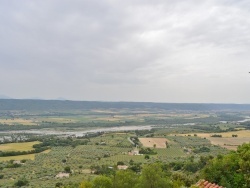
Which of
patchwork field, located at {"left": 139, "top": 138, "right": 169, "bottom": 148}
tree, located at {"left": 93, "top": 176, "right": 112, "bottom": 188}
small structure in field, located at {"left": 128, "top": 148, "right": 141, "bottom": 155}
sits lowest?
small structure in field, located at {"left": 128, "top": 148, "right": 141, "bottom": 155}

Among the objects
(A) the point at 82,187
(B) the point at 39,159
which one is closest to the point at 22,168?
(B) the point at 39,159

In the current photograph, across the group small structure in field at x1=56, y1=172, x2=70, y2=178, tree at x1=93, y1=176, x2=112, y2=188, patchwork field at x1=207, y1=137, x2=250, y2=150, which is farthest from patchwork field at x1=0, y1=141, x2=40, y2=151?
tree at x1=93, y1=176, x2=112, y2=188

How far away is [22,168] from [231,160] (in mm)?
45413

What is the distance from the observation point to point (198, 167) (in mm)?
55688

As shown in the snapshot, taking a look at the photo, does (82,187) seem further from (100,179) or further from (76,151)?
(76,151)

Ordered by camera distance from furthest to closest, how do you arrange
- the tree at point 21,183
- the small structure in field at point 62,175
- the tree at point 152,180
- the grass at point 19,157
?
1. the grass at point 19,157
2. the small structure in field at point 62,175
3. the tree at point 21,183
4. the tree at point 152,180

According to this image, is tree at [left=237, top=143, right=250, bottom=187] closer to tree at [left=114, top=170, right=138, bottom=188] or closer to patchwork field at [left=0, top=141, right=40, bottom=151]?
tree at [left=114, top=170, right=138, bottom=188]

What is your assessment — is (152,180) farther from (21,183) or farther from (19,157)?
(19,157)

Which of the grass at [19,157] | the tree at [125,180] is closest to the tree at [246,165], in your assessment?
the tree at [125,180]

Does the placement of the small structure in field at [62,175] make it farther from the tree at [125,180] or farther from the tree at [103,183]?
the tree at [125,180]

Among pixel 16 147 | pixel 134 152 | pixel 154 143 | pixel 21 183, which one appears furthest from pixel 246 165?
pixel 16 147

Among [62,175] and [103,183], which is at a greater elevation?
[103,183]

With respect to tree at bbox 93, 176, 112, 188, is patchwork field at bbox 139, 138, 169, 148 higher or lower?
lower

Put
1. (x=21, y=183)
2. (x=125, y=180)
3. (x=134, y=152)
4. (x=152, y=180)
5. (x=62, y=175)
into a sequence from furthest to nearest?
1. (x=134, y=152)
2. (x=62, y=175)
3. (x=21, y=183)
4. (x=125, y=180)
5. (x=152, y=180)
